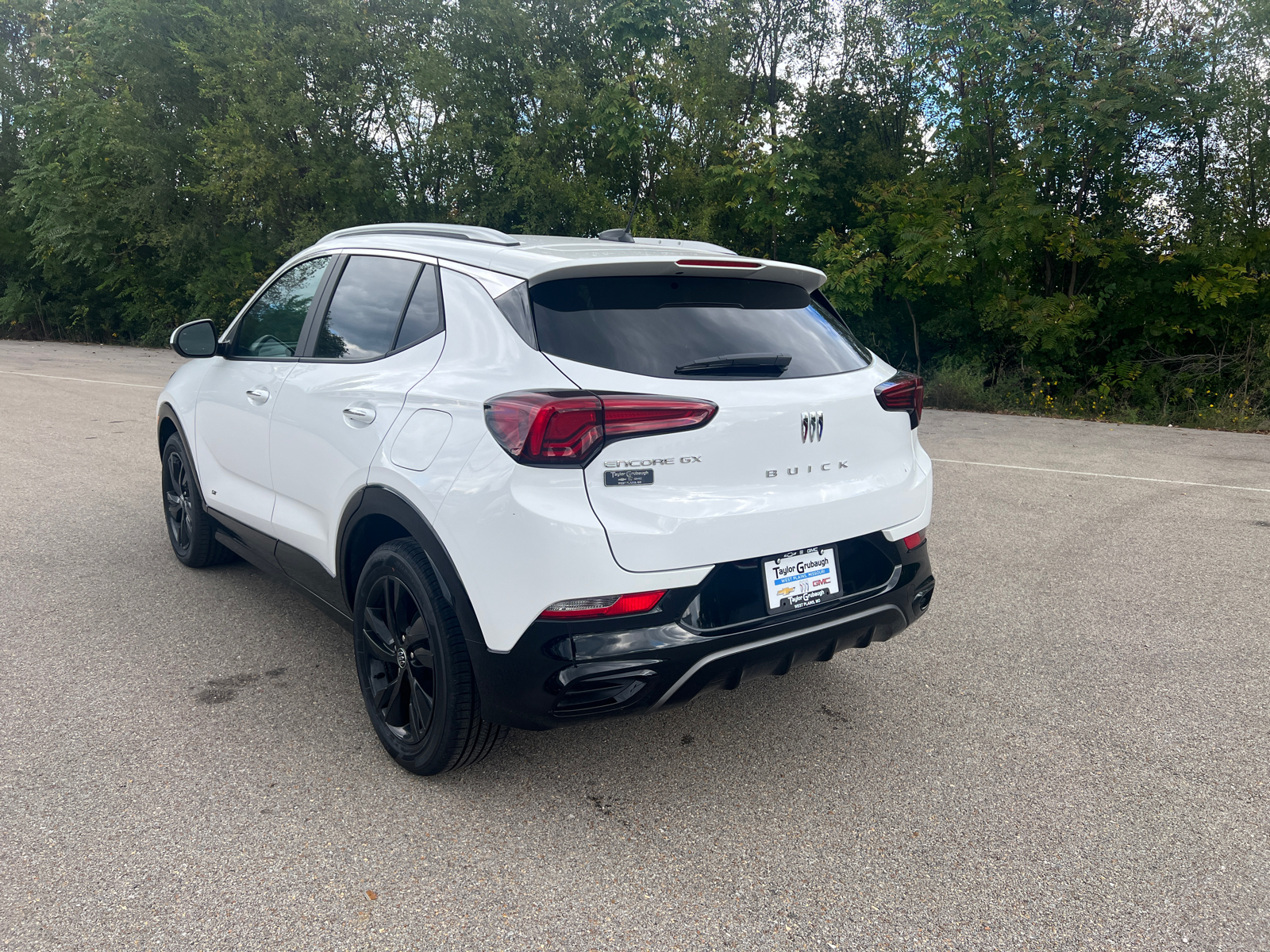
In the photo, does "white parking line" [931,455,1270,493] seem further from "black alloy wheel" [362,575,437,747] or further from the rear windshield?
"black alloy wheel" [362,575,437,747]

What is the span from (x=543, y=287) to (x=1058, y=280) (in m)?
17.1

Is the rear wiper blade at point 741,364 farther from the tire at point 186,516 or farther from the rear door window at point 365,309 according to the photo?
the tire at point 186,516

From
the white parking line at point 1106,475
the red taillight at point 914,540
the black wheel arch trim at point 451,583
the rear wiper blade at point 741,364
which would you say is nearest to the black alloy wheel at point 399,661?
the black wheel arch trim at point 451,583

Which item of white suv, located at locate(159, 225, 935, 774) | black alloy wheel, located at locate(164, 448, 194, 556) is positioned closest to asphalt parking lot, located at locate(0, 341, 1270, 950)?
black alloy wheel, located at locate(164, 448, 194, 556)

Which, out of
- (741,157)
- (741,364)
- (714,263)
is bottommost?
(741,364)

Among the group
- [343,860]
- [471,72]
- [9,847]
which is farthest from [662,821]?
[471,72]

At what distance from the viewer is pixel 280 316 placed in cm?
428

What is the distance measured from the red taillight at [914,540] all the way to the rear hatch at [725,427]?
0.27 ft

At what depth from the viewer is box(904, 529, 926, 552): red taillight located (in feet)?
10.8

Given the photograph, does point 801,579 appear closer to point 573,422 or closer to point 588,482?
point 588,482

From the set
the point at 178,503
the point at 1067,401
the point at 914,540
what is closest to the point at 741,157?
the point at 1067,401

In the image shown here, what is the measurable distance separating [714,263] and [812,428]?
2.08ft

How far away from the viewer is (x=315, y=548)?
366 cm

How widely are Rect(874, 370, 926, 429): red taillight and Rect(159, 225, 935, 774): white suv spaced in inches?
0.6
